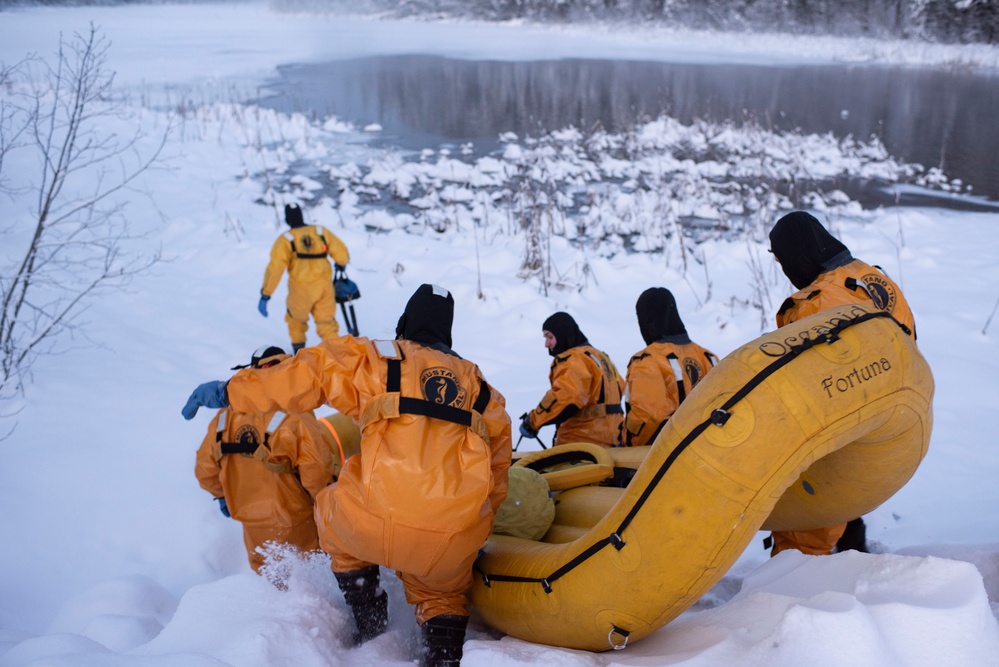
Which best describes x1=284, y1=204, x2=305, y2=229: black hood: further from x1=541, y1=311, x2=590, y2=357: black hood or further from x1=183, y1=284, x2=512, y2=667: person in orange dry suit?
x1=183, y1=284, x2=512, y2=667: person in orange dry suit

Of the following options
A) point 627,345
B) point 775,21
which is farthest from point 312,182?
point 775,21

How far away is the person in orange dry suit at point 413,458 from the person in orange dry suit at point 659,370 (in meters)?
1.15

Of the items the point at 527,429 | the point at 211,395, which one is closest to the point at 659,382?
the point at 527,429

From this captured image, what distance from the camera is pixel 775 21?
113 ft

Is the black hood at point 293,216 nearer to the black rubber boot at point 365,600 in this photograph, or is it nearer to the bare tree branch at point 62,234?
the bare tree branch at point 62,234

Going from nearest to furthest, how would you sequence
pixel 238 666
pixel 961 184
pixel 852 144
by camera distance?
pixel 238 666
pixel 961 184
pixel 852 144

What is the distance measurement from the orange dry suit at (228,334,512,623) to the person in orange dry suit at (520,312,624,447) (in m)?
1.22

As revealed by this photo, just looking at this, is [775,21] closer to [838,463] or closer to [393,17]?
[393,17]

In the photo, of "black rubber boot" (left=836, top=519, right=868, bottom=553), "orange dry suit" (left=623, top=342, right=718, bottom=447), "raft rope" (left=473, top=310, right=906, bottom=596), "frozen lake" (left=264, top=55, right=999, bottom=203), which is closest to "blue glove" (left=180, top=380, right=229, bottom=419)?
"raft rope" (left=473, top=310, right=906, bottom=596)

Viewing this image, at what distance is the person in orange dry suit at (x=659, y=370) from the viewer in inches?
141

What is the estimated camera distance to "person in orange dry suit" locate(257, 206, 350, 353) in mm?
6031

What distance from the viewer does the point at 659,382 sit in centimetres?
359

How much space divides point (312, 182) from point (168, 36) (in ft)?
78.8

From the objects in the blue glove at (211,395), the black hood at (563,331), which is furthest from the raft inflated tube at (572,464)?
the blue glove at (211,395)
